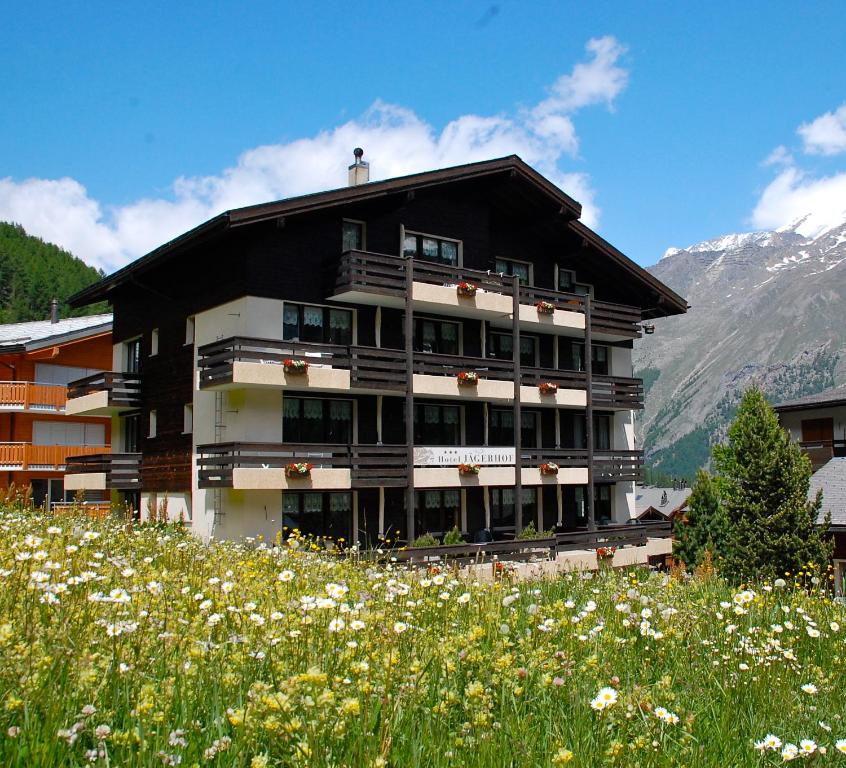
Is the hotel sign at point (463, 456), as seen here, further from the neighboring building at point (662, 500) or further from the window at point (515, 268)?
the neighboring building at point (662, 500)

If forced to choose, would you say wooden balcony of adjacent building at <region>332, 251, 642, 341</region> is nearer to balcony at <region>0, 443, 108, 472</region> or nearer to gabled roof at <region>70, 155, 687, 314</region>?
gabled roof at <region>70, 155, 687, 314</region>

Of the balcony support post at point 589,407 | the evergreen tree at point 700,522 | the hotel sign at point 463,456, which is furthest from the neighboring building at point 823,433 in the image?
the hotel sign at point 463,456

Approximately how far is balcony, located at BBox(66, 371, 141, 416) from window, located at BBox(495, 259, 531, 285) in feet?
46.0

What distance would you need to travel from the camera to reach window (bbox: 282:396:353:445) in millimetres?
27141

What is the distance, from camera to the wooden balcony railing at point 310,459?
2506 centimetres

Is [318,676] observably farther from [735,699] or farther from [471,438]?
[471,438]

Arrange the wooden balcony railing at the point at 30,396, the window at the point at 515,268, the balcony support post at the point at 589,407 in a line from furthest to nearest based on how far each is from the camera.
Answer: the wooden balcony railing at the point at 30,396 < the window at the point at 515,268 < the balcony support post at the point at 589,407

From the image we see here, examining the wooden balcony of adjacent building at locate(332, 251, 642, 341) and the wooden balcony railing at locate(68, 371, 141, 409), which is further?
the wooden balcony railing at locate(68, 371, 141, 409)

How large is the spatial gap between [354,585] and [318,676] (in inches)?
164

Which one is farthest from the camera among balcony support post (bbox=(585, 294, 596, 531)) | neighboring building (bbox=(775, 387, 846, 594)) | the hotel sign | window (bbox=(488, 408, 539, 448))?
neighboring building (bbox=(775, 387, 846, 594))

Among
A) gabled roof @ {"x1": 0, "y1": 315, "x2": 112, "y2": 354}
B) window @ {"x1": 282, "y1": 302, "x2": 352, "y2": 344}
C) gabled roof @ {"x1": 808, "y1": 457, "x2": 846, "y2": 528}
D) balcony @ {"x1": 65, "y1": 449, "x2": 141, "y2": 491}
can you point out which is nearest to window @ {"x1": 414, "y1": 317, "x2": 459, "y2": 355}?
window @ {"x1": 282, "y1": 302, "x2": 352, "y2": 344}

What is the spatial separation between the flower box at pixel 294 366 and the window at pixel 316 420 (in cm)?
182

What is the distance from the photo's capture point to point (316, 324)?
27844mm

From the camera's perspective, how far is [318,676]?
12.6 ft
